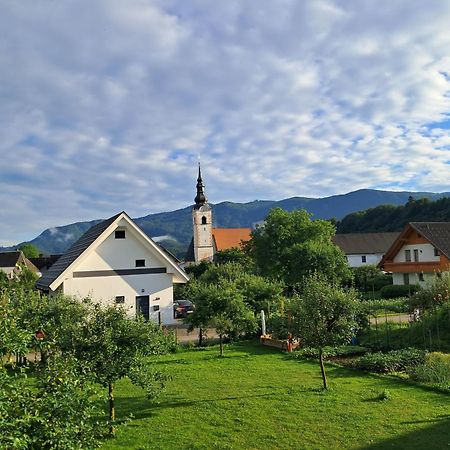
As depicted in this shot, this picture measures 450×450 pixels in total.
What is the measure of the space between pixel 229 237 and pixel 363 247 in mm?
35396

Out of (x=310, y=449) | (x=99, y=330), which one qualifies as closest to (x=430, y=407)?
(x=310, y=449)

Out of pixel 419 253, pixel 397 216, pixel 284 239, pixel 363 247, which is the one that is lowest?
pixel 419 253

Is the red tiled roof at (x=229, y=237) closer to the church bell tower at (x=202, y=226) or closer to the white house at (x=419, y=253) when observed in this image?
the church bell tower at (x=202, y=226)

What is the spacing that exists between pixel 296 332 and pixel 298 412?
3.14 metres

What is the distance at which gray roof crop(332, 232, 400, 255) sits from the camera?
75.6 metres

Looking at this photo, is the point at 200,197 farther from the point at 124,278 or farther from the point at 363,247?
the point at 124,278

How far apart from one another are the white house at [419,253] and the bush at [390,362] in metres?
19.5

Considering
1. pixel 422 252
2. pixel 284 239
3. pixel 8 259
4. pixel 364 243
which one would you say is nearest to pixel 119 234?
pixel 422 252

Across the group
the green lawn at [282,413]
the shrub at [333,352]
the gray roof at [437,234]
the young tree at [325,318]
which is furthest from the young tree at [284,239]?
the young tree at [325,318]

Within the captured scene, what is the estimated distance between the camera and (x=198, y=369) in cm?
1670

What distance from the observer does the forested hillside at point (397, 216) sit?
90194 millimetres

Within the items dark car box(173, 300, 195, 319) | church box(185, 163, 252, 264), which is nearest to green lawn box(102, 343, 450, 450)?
dark car box(173, 300, 195, 319)

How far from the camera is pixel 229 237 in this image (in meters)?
105

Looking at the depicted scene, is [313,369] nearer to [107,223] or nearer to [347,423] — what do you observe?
[347,423]
